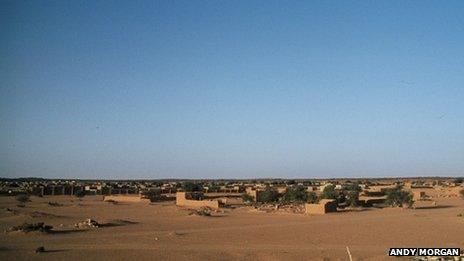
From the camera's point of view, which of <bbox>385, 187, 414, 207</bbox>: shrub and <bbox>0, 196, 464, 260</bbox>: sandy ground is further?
<bbox>385, 187, 414, 207</bbox>: shrub

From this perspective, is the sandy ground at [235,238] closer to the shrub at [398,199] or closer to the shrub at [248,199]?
the shrub at [398,199]

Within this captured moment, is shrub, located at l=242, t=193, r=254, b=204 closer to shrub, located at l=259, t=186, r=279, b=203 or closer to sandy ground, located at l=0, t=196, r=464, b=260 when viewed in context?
shrub, located at l=259, t=186, r=279, b=203

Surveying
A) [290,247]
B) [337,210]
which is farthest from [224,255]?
[337,210]

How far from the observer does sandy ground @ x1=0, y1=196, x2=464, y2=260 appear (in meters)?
22.9

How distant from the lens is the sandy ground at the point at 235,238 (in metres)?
22.9

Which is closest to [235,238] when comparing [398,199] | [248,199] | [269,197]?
[398,199]

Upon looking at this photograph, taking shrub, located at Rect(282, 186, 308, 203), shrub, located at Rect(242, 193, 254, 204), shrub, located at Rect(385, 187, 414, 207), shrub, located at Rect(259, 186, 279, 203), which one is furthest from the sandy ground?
shrub, located at Rect(242, 193, 254, 204)

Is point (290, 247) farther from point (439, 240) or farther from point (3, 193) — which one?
point (3, 193)

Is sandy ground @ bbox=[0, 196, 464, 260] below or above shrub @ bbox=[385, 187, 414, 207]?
below

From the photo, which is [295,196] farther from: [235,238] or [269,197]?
[235,238]

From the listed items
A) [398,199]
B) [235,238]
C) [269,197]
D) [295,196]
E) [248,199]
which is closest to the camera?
[235,238]

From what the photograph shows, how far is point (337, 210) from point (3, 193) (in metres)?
54.9

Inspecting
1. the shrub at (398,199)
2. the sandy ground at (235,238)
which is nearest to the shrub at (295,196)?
the shrub at (398,199)

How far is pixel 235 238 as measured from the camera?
1135 inches
